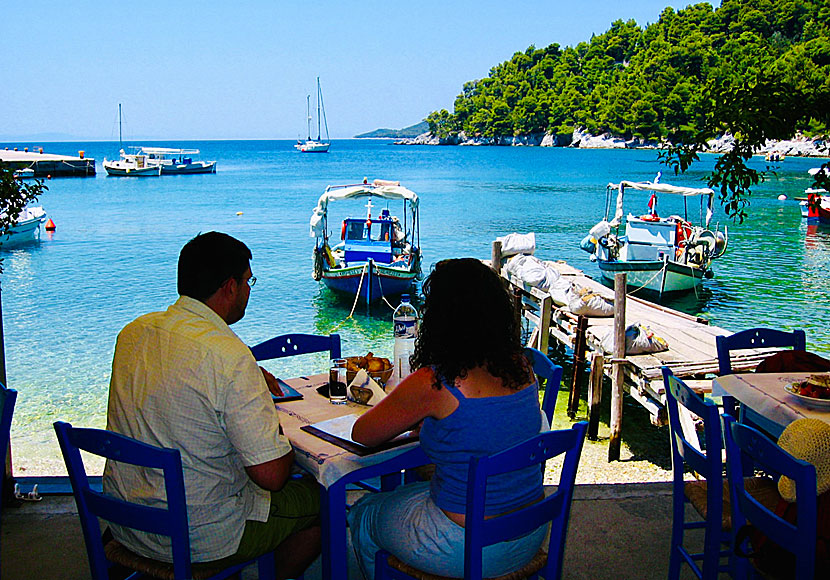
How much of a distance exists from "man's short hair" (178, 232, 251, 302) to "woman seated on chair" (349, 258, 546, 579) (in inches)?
22.7

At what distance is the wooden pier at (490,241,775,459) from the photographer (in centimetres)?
633

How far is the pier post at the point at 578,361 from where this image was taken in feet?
25.3

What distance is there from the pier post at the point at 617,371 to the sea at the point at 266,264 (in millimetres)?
2123

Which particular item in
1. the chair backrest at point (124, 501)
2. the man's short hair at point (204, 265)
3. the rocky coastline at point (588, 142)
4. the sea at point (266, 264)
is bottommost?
the sea at point (266, 264)

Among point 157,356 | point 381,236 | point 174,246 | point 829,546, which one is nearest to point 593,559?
point 829,546

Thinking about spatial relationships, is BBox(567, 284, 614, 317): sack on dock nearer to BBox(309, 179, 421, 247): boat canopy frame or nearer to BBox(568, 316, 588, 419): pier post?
BBox(568, 316, 588, 419): pier post

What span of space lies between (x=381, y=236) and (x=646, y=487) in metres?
12.8

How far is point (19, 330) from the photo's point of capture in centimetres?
1408

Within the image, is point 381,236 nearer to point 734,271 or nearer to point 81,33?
point 734,271

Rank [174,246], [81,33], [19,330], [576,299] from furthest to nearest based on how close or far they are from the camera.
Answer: [81,33] → [174,246] → [19,330] → [576,299]

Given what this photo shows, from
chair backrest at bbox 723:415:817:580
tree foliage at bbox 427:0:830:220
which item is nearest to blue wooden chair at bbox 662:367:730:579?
chair backrest at bbox 723:415:817:580

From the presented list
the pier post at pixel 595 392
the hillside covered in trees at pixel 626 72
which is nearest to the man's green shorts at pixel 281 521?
the pier post at pixel 595 392

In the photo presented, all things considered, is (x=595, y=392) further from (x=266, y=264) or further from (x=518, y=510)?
(x=266, y=264)

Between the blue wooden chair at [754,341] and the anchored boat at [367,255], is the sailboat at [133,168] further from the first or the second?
the blue wooden chair at [754,341]
